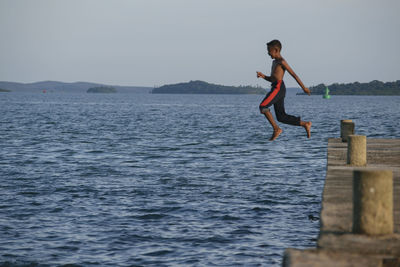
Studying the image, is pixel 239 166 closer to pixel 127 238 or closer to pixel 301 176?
pixel 301 176

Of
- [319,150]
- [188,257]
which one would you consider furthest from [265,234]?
[319,150]

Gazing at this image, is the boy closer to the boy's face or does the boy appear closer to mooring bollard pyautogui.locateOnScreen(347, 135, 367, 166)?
the boy's face

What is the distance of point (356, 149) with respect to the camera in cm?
1286

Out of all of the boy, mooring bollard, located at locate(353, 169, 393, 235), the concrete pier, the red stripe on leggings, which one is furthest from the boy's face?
mooring bollard, located at locate(353, 169, 393, 235)

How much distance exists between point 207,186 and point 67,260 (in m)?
9.49

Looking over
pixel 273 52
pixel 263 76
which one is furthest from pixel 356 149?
pixel 273 52

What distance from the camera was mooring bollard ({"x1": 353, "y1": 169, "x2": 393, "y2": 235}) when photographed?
20.6 feet

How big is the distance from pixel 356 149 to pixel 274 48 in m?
3.36

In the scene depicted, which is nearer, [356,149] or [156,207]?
[356,149]

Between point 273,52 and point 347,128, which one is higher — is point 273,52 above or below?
above

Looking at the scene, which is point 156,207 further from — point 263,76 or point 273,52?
point 273,52

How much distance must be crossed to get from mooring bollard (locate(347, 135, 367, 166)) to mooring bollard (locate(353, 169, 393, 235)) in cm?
635

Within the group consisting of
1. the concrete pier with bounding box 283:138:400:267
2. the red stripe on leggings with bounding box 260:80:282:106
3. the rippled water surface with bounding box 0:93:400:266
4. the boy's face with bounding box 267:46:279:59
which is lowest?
the rippled water surface with bounding box 0:93:400:266

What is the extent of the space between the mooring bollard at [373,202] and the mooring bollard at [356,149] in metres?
6.35
